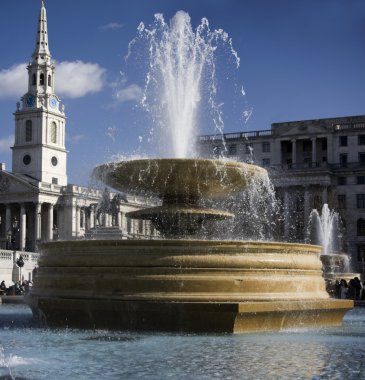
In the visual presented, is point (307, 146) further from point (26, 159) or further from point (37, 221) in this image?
point (26, 159)

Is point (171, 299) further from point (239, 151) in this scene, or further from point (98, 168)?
point (239, 151)

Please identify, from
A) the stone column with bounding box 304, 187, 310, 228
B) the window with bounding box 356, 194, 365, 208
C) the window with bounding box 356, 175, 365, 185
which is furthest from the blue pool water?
the stone column with bounding box 304, 187, 310, 228

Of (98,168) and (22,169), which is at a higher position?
(22,169)

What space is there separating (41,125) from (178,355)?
85.2m

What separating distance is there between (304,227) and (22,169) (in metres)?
33.7

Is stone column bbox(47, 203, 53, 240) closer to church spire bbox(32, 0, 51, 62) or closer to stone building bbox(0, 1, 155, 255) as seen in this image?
stone building bbox(0, 1, 155, 255)

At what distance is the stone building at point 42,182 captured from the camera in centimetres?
8719

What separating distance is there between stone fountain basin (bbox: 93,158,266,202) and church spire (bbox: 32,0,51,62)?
262 ft

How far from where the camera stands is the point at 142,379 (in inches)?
313

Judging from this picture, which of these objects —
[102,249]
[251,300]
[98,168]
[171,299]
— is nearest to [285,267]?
[251,300]

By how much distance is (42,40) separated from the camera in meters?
95.7

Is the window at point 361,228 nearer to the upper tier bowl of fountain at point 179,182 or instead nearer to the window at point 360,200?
the window at point 360,200

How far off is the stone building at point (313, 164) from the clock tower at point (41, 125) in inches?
755

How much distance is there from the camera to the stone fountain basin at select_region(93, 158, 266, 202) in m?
15.3
